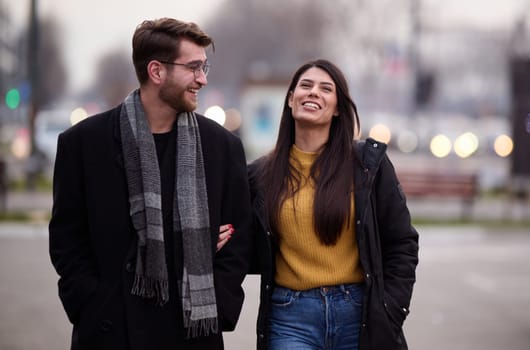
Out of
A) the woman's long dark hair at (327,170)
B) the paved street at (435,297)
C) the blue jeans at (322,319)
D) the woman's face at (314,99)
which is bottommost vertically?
the paved street at (435,297)

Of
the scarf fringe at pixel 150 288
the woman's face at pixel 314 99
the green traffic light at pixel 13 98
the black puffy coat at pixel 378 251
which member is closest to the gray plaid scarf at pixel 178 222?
the scarf fringe at pixel 150 288

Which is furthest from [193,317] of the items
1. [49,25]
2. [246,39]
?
[246,39]

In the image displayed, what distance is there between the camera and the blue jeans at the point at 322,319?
3838 mm

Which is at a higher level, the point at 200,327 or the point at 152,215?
the point at 152,215

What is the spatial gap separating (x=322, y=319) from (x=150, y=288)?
0.81 meters

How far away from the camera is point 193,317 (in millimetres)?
3494

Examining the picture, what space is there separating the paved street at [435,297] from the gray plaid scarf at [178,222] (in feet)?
12.0

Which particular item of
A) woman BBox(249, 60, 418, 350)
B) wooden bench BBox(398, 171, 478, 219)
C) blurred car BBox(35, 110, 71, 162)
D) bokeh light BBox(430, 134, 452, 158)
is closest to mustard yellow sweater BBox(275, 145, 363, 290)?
woman BBox(249, 60, 418, 350)

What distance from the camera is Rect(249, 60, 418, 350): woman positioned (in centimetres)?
385

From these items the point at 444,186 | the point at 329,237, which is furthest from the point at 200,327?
the point at 444,186

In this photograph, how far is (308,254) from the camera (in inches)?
153

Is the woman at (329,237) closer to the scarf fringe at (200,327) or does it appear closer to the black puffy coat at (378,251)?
the black puffy coat at (378,251)

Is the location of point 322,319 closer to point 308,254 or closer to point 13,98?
point 308,254

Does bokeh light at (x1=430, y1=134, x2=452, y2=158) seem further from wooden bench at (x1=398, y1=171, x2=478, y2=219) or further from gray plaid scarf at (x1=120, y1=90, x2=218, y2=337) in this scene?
gray plaid scarf at (x1=120, y1=90, x2=218, y2=337)
